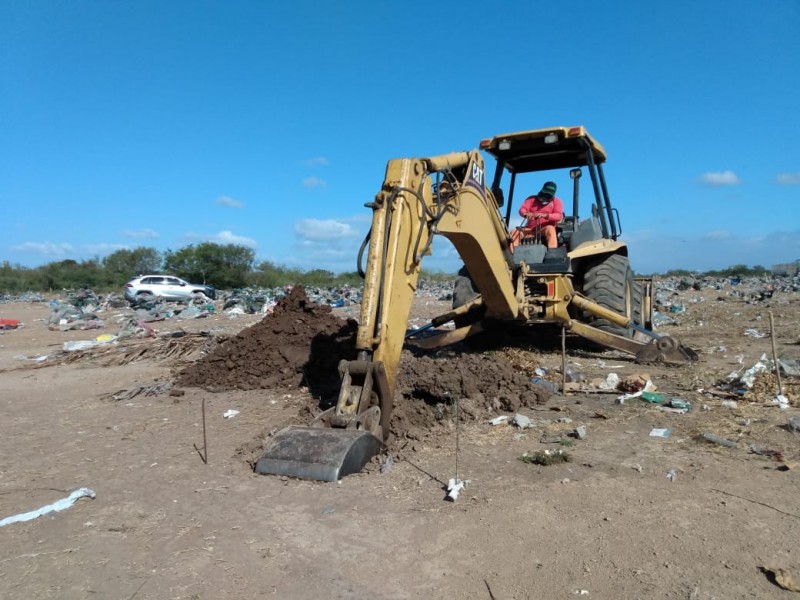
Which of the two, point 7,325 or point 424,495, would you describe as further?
point 7,325

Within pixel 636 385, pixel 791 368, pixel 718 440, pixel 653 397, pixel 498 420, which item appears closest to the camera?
pixel 718 440

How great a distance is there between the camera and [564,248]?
7.52 m

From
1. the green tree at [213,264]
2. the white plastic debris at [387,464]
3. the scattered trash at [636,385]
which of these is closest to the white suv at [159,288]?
the green tree at [213,264]

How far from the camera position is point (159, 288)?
2295 centimetres

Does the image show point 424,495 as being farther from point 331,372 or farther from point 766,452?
point 331,372

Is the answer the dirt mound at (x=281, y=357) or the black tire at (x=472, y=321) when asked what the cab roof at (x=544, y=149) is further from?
the dirt mound at (x=281, y=357)

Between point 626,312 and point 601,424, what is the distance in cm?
322

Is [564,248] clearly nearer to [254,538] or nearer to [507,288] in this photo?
[507,288]

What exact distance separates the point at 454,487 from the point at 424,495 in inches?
7.2

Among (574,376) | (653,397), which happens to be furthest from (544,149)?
(653,397)

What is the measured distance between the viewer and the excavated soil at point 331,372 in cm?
499

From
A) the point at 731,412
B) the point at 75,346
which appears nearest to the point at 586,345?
the point at 731,412

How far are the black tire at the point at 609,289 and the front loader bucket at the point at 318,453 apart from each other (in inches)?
180

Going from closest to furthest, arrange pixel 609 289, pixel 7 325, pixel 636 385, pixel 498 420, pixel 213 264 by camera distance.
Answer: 1. pixel 498 420
2. pixel 636 385
3. pixel 609 289
4. pixel 7 325
5. pixel 213 264
